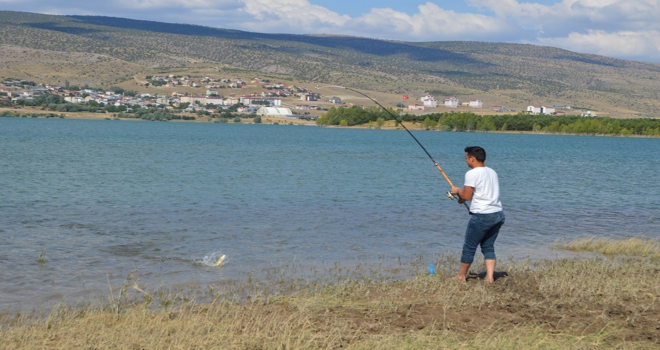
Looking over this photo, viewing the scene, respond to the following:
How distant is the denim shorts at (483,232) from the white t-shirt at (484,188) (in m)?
0.10

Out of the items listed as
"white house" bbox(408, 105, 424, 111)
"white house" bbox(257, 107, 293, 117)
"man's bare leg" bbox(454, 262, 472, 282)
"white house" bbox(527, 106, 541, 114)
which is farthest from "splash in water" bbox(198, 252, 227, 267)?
"white house" bbox(527, 106, 541, 114)

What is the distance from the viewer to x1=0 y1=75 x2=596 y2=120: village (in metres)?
160

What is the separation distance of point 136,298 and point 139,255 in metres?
3.61

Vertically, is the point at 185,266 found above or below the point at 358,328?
below

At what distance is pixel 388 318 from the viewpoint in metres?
8.56

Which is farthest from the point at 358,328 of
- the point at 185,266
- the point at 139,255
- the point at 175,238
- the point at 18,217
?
the point at 18,217

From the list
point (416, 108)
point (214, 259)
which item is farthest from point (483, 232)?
point (416, 108)

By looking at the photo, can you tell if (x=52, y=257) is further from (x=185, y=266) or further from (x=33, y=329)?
(x=33, y=329)

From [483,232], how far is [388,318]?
239 centimetres

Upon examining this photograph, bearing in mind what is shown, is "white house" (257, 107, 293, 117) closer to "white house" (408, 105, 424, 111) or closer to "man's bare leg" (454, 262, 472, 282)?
"white house" (408, 105, 424, 111)

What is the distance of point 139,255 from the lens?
13922 millimetres

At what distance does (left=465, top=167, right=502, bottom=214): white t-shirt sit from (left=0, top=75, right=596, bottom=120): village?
145514mm

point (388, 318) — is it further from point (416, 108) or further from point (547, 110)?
point (547, 110)

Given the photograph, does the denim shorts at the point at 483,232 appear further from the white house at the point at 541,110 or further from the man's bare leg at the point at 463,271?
the white house at the point at 541,110
